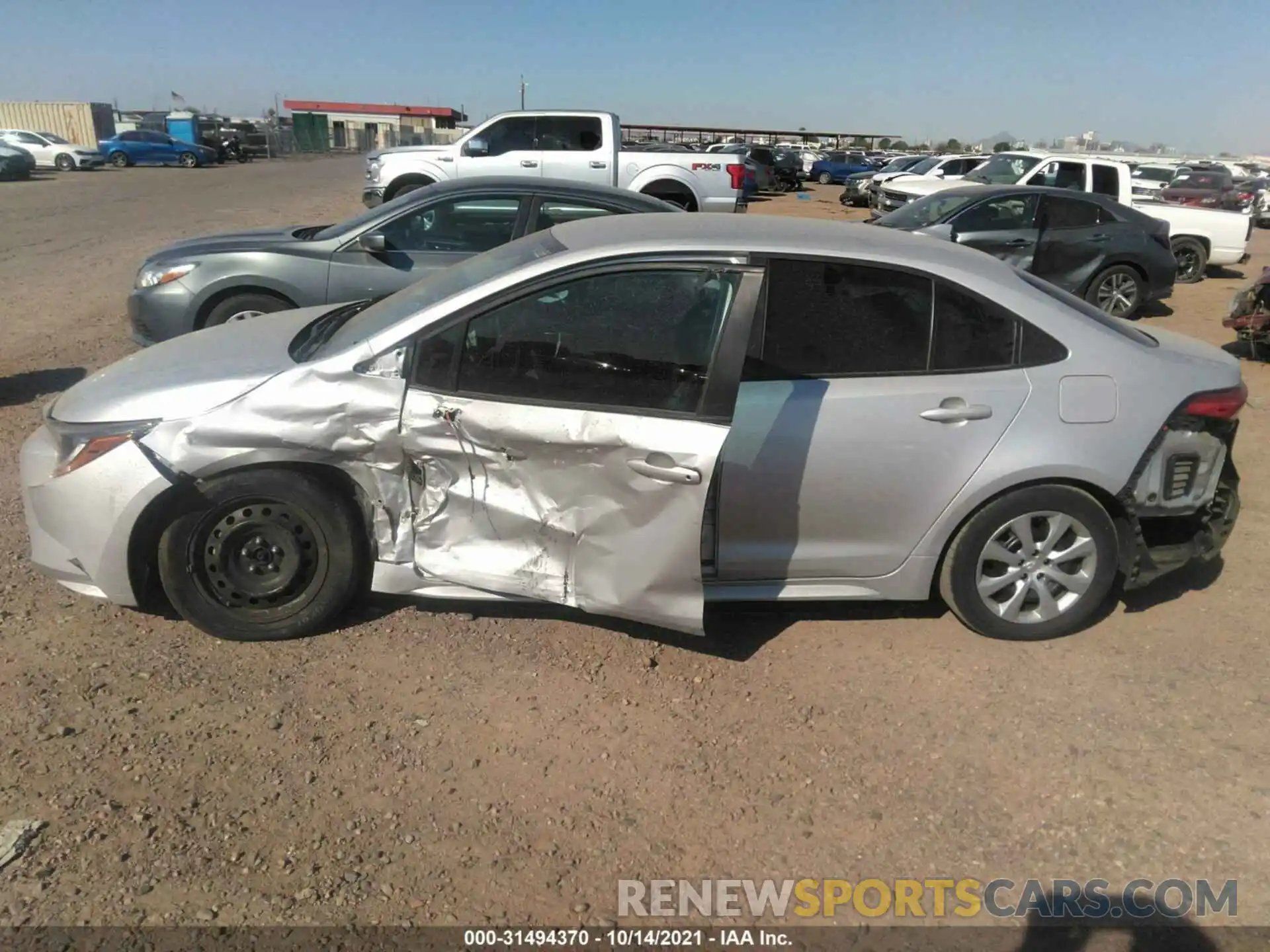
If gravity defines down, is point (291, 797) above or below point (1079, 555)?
below

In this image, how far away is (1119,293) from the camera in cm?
1180

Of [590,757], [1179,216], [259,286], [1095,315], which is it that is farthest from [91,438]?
[1179,216]

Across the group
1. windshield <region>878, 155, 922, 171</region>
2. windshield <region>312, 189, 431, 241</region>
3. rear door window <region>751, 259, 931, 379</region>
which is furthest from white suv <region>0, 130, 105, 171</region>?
rear door window <region>751, 259, 931, 379</region>

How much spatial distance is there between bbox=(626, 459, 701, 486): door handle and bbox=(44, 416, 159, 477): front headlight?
1845 mm

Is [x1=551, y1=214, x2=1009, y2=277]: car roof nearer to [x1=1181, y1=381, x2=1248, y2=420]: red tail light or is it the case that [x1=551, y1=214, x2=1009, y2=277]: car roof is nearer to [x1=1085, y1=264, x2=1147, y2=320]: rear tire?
[x1=1181, y1=381, x2=1248, y2=420]: red tail light

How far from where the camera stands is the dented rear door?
135 inches

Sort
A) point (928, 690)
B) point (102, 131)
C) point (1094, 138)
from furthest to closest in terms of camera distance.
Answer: point (1094, 138) → point (102, 131) → point (928, 690)

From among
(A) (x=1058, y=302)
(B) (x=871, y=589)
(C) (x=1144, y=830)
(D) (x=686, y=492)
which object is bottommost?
(C) (x=1144, y=830)

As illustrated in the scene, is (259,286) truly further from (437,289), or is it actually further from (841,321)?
(841,321)

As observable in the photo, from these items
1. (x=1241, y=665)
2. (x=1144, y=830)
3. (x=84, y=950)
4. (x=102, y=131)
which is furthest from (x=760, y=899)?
(x=102, y=131)

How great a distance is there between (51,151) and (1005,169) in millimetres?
34614

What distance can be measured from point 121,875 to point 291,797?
50 cm

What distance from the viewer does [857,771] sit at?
321 cm

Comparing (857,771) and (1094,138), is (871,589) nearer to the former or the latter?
(857,771)
